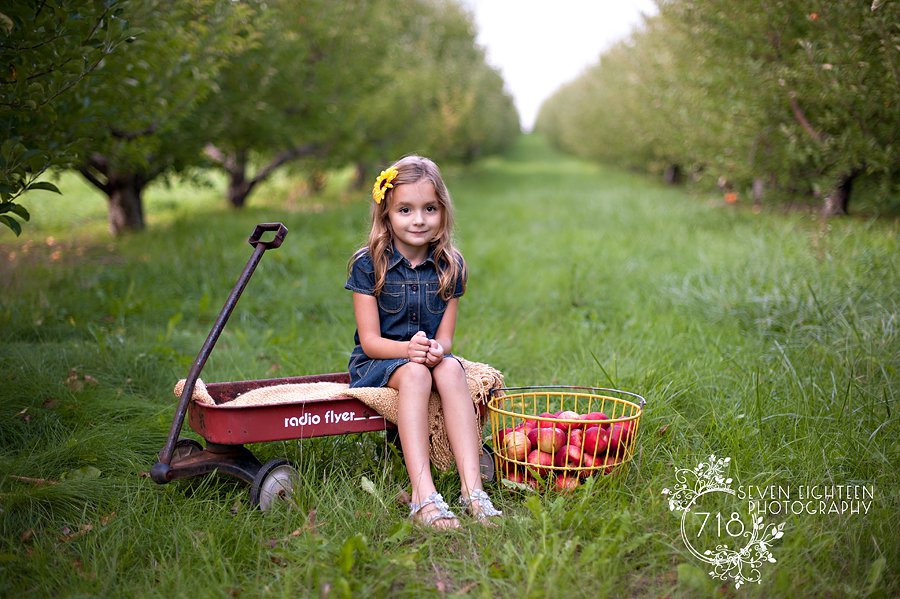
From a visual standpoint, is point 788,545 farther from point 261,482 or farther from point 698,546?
point 261,482

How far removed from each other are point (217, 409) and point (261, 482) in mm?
325

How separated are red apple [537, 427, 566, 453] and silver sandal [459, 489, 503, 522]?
0.30m

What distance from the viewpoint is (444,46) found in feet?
92.2

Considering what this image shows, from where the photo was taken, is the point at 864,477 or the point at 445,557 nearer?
the point at 445,557

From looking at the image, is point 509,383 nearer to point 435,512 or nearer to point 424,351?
point 424,351

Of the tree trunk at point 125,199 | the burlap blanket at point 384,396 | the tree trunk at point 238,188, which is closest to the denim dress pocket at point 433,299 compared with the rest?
the burlap blanket at point 384,396

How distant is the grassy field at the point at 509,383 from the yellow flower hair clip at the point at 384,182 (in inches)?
43.1

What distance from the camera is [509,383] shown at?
4.37 metres

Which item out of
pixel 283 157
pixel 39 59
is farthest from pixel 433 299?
pixel 283 157

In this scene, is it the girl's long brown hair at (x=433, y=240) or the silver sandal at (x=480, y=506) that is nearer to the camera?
the silver sandal at (x=480, y=506)

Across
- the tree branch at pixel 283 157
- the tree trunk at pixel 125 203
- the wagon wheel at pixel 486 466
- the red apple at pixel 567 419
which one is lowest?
the wagon wheel at pixel 486 466

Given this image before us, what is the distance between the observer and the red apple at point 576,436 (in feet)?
9.56

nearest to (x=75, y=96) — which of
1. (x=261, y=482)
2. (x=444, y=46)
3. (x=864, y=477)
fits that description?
(x=261, y=482)

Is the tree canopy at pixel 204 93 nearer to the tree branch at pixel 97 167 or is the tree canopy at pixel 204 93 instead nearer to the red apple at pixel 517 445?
the tree branch at pixel 97 167
